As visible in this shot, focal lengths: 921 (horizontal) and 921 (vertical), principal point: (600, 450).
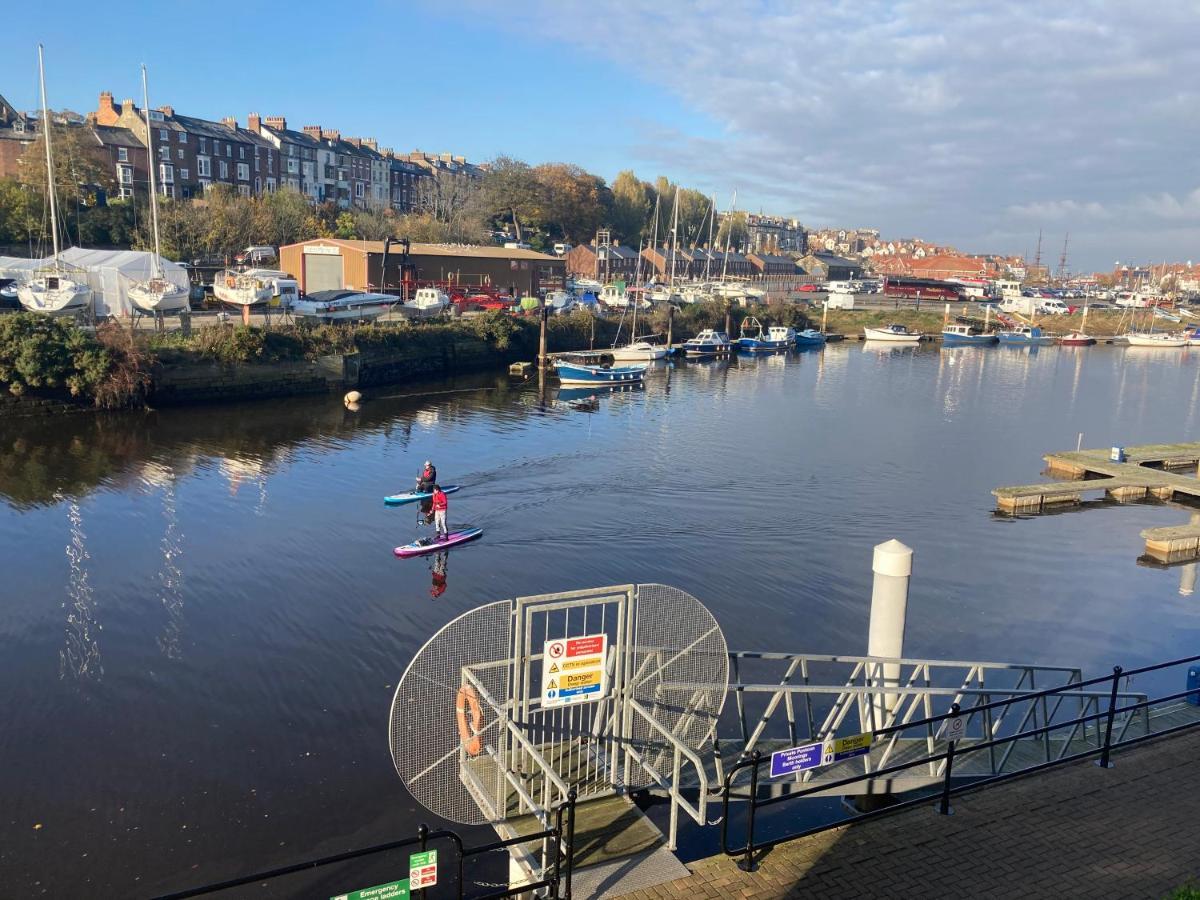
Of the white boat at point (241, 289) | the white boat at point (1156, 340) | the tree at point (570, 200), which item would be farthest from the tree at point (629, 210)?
the white boat at point (241, 289)

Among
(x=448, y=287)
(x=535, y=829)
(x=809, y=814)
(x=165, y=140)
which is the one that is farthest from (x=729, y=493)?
(x=165, y=140)

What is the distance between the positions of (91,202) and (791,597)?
2533 inches

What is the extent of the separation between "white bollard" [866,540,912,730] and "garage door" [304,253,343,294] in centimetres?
5974

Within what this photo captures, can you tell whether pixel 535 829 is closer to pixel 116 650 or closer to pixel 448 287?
pixel 116 650

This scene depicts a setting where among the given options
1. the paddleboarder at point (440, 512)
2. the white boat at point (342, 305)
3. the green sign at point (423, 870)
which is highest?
the white boat at point (342, 305)

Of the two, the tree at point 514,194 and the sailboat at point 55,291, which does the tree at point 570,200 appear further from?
the sailboat at point 55,291

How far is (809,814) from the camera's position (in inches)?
490

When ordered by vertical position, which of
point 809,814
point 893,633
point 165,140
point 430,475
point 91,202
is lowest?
point 809,814

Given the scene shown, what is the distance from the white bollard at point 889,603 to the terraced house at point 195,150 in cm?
7820

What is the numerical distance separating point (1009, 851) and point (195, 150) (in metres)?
91.4

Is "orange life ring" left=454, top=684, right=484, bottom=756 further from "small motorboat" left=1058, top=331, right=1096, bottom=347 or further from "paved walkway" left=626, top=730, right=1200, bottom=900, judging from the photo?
"small motorboat" left=1058, top=331, right=1096, bottom=347

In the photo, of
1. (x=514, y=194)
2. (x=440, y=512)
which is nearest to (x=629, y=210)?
(x=514, y=194)

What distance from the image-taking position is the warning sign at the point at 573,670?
7.99 m

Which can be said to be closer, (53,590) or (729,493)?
(53,590)
